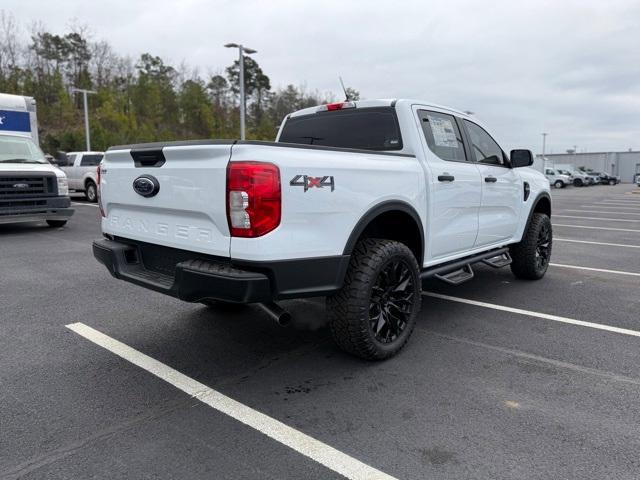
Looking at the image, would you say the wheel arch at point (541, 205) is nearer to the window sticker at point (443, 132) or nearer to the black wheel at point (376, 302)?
the window sticker at point (443, 132)

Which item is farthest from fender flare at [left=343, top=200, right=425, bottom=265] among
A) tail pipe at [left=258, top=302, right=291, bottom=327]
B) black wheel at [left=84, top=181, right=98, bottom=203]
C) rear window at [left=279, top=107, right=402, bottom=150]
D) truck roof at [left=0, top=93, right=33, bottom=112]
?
black wheel at [left=84, top=181, right=98, bottom=203]

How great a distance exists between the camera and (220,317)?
15.0ft

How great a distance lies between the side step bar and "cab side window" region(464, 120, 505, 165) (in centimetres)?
96

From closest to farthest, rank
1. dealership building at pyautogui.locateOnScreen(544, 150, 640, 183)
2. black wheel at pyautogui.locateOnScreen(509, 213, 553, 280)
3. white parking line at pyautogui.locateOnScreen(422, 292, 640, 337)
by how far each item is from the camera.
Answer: white parking line at pyautogui.locateOnScreen(422, 292, 640, 337) → black wheel at pyautogui.locateOnScreen(509, 213, 553, 280) → dealership building at pyautogui.locateOnScreen(544, 150, 640, 183)

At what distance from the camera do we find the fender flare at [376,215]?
3146 mm

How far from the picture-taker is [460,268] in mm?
4516

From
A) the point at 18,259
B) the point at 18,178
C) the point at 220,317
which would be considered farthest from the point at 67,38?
the point at 220,317

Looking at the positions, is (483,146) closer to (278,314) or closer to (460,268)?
(460,268)

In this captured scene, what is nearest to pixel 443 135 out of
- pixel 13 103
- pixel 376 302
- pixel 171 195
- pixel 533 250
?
pixel 376 302

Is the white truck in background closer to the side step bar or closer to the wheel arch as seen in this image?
the side step bar

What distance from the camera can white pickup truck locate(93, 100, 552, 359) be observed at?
2.73 metres

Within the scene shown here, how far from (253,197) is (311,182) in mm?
389

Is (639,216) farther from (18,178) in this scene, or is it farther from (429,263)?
(18,178)

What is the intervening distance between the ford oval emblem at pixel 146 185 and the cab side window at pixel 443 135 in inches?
88.0
